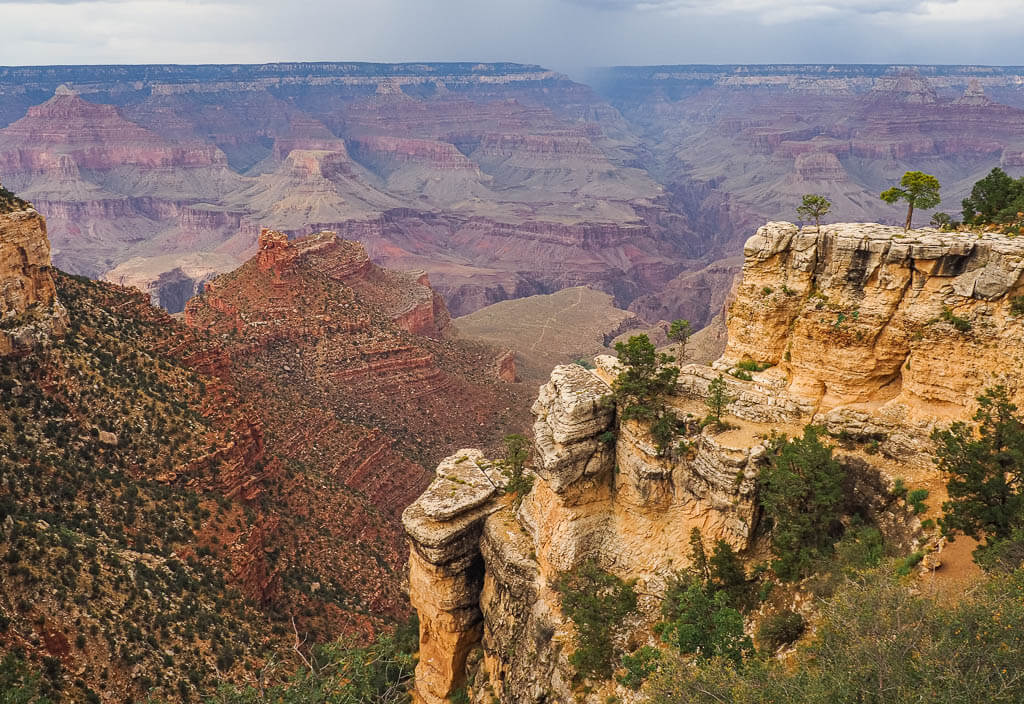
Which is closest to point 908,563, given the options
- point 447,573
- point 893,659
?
point 893,659

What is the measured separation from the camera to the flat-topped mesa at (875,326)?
1030 inches

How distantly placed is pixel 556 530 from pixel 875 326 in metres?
14.4

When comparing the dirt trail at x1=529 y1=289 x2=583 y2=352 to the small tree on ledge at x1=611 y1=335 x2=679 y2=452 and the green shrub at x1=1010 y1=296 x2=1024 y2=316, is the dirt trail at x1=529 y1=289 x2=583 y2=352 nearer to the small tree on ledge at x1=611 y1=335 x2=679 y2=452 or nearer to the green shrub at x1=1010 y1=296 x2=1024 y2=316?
the small tree on ledge at x1=611 y1=335 x2=679 y2=452

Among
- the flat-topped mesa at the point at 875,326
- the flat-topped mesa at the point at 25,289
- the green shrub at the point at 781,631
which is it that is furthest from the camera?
the flat-topped mesa at the point at 25,289

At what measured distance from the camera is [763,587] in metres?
26.9

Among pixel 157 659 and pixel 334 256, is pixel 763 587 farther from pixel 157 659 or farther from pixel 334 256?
pixel 334 256

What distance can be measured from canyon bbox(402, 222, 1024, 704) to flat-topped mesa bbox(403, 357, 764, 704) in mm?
76

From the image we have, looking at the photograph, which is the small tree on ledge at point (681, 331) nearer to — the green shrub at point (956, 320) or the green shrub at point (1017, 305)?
the green shrub at point (956, 320)

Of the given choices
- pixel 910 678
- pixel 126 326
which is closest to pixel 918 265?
pixel 910 678

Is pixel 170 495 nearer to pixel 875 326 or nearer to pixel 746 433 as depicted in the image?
pixel 746 433

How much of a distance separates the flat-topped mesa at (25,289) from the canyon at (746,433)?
76.9 feet

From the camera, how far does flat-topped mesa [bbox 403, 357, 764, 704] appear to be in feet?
94.3

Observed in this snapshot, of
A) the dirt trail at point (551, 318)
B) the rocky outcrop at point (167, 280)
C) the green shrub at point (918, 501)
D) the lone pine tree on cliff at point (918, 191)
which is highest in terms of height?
the lone pine tree on cliff at point (918, 191)

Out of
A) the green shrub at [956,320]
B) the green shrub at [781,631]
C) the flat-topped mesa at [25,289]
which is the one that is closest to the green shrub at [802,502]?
the green shrub at [781,631]
